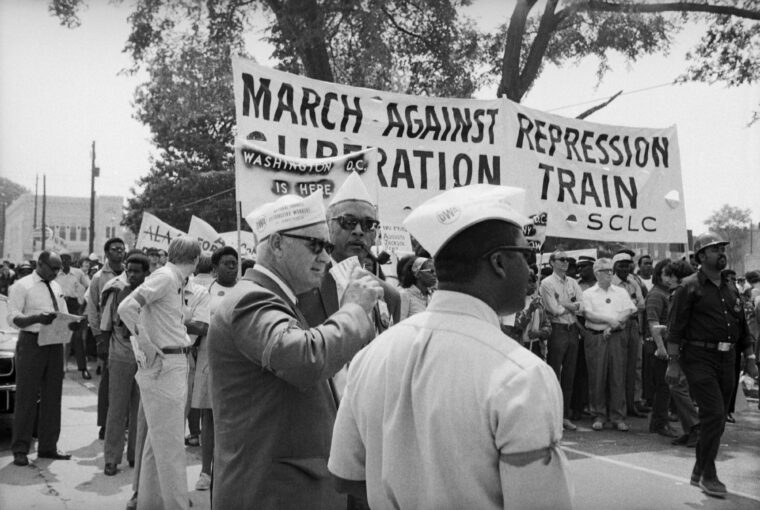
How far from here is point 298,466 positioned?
2.50 metres

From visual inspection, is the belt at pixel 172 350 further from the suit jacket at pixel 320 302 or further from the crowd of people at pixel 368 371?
the suit jacket at pixel 320 302

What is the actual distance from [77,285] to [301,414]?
44.2 feet

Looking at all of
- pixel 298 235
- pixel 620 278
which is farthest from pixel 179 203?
pixel 298 235

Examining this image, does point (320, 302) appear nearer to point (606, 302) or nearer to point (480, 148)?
point (480, 148)

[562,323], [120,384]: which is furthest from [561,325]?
[120,384]

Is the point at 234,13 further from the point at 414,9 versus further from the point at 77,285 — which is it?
the point at 77,285

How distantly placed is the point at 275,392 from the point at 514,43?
45.6 feet

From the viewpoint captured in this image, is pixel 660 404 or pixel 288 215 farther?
pixel 660 404

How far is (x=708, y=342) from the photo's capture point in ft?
20.4

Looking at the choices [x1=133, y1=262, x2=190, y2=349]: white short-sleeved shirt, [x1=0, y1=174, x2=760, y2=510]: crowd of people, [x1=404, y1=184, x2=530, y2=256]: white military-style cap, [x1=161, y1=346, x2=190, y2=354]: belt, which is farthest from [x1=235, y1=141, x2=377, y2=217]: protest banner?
[x1=404, y1=184, x2=530, y2=256]: white military-style cap

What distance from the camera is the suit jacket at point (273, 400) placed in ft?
7.93

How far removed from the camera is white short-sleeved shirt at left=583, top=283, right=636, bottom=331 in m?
9.55

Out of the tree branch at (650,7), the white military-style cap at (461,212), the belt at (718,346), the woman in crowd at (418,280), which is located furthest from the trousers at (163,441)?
the tree branch at (650,7)

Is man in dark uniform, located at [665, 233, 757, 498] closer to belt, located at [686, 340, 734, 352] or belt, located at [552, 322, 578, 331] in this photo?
belt, located at [686, 340, 734, 352]
